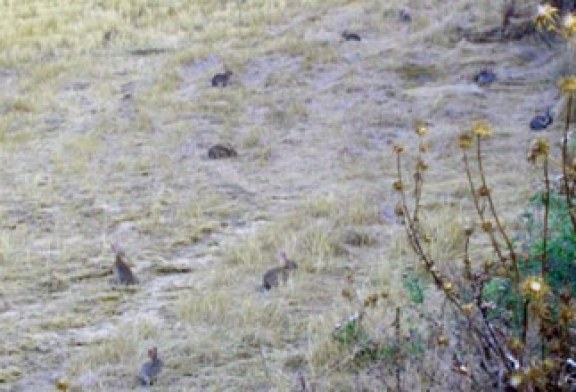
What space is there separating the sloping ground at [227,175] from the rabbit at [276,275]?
0.07m

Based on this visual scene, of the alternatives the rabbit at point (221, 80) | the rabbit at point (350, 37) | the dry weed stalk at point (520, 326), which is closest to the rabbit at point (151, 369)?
the dry weed stalk at point (520, 326)

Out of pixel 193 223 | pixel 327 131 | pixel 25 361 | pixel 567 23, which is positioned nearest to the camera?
pixel 567 23

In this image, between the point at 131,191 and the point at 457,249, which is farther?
the point at 131,191

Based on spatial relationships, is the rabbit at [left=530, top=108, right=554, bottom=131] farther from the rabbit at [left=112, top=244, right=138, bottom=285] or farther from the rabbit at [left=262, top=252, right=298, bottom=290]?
the rabbit at [left=112, top=244, right=138, bottom=285]

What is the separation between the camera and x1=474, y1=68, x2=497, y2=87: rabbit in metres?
10.6

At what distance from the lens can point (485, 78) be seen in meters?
10.7

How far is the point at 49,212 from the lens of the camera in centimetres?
760

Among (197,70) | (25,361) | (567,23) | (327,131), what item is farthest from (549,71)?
(567,23)

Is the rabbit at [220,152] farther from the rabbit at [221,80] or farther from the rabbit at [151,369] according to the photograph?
the rabbit at [151,369]

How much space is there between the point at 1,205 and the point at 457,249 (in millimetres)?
3693

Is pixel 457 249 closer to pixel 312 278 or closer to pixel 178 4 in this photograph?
pixel 312 278

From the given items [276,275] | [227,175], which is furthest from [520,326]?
[227,175]

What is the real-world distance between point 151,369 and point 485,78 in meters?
6.87

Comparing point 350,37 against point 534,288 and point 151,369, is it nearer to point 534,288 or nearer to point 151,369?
point 151,369
